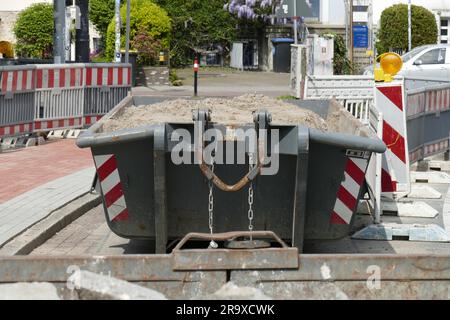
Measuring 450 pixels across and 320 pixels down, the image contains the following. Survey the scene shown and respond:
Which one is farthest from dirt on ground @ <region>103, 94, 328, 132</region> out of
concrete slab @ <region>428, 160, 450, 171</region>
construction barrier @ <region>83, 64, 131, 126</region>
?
construction barrier @ <region>83, 64, 131, 126</region>

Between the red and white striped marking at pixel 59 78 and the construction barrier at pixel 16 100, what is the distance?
0.85 feet

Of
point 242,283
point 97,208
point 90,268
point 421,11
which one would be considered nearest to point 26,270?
point 90,268

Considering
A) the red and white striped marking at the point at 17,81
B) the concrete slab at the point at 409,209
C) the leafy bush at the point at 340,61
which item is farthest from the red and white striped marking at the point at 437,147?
→ the leafy bush at the point at 340,61

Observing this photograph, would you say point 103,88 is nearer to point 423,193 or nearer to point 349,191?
point 423,193

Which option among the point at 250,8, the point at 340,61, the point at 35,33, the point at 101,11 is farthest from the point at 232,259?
the point at 101,11

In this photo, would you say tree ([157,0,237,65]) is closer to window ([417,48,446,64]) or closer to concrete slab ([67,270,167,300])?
window ([417,48,446,64])

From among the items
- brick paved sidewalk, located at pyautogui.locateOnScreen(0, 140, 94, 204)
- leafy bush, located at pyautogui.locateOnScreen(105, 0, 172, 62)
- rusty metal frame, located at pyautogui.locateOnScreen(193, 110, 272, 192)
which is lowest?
brick paved sidewalk, located at pyautogui.locateOnScreen(0, 140, 94, 204)

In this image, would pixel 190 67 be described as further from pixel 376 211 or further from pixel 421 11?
pixel 376 211

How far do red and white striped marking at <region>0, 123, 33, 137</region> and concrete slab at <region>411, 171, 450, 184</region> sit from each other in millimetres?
6507

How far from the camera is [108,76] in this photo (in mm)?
17797

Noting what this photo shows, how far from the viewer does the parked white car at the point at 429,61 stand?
28.4 meters

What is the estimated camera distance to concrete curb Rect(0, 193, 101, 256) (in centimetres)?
829

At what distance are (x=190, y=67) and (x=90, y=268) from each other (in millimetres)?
37077

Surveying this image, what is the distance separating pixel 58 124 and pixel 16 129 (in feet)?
4.01
